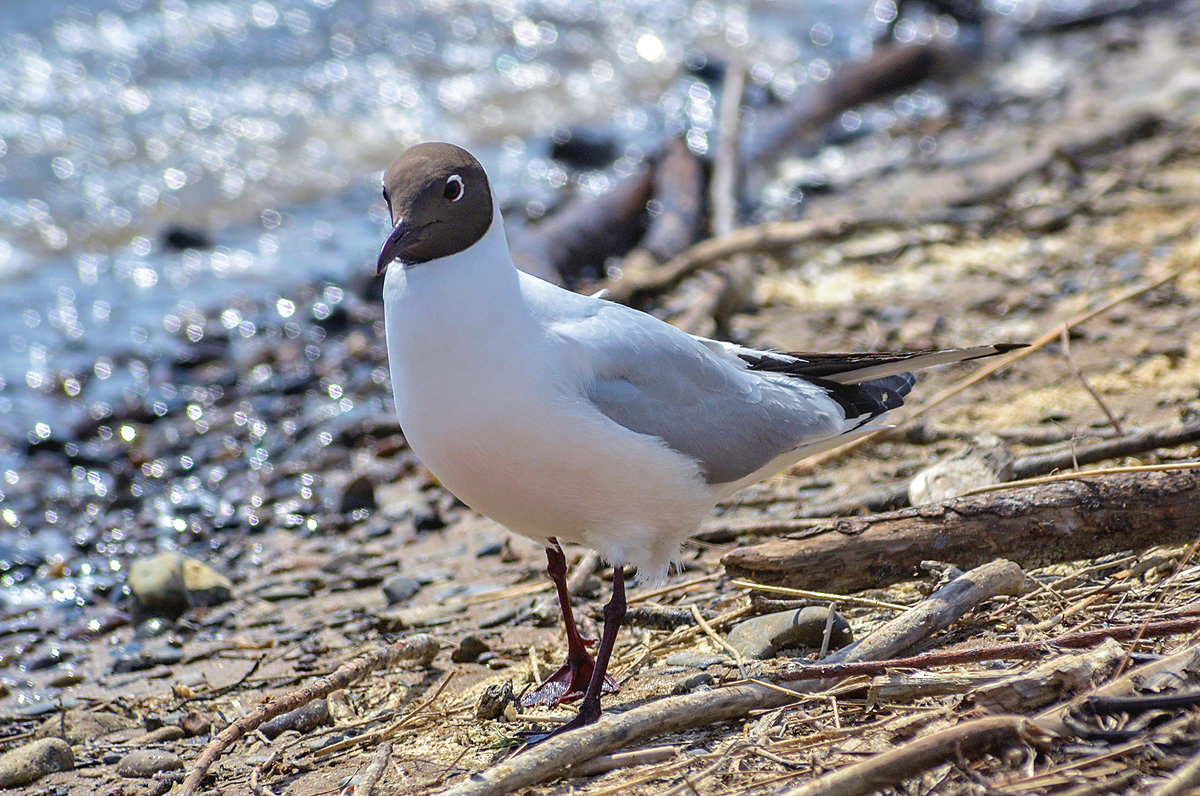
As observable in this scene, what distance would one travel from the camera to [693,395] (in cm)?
391

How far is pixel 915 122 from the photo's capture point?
1095 cm

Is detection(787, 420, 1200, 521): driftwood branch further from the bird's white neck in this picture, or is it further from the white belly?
the bird's white neck

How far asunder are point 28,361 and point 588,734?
656 centimetres

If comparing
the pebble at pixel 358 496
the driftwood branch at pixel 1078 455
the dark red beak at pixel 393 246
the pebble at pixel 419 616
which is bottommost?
the pebble at pixel 419 616

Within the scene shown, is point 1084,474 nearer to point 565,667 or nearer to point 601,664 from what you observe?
point 601,664

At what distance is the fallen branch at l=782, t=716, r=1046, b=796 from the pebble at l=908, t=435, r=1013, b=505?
63.2 inches

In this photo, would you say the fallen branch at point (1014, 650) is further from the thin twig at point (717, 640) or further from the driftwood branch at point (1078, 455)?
the driftwood branch at point (1078, 455)

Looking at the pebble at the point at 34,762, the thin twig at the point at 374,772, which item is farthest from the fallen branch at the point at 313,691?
the pebble at the point at 34,762

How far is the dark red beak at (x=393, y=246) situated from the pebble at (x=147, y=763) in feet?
5.75

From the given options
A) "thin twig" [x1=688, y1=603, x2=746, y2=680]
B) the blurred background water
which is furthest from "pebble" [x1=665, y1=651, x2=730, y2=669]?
the blurred background water

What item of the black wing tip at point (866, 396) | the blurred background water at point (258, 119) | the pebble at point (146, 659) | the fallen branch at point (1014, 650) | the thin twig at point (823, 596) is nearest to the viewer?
the fallen branch at point (1014, 650)

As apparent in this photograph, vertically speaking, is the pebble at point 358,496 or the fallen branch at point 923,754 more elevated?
the pebble at point 358,496

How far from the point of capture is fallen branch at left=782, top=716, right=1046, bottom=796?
106 inches

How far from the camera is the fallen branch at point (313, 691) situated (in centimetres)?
349
